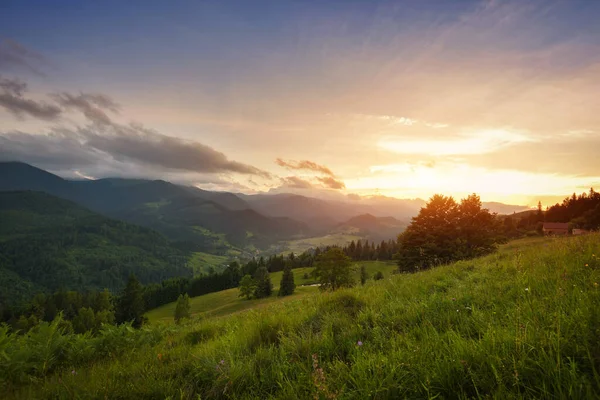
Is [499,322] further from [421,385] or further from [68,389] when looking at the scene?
[68,389]

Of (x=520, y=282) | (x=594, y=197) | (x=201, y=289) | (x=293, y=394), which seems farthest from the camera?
(x=201, y=289)

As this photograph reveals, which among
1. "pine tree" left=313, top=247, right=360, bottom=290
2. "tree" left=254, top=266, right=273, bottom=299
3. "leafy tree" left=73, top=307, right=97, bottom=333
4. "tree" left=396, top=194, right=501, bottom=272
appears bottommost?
"leafy tree" left=73, top=307, right=97, bottom=333

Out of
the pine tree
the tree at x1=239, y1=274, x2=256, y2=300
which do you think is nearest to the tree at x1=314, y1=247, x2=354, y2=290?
the pine tree

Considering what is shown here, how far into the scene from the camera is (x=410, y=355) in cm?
308

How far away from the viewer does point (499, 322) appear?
3545 millimetres

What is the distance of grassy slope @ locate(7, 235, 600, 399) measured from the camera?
7.89 feet

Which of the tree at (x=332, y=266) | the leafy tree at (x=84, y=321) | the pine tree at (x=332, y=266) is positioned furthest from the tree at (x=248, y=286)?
the leafy tree at (x=84, y=321)

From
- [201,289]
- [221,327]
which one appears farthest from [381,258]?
[221,327]

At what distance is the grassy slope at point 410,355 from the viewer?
241 cm

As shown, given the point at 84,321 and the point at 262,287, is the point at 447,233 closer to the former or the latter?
the point at 262,287

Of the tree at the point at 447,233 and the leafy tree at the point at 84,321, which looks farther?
the leafy tree at the point at 84,321

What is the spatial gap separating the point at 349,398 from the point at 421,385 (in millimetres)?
713

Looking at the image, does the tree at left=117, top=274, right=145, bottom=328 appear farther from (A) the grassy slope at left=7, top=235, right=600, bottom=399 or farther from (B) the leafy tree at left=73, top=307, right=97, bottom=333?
(A) the grassy slope at left=7, top=235, right=600, bottom=399

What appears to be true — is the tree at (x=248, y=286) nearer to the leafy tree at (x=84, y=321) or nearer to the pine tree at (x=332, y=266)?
the pine tree at (x=332, y=266)
